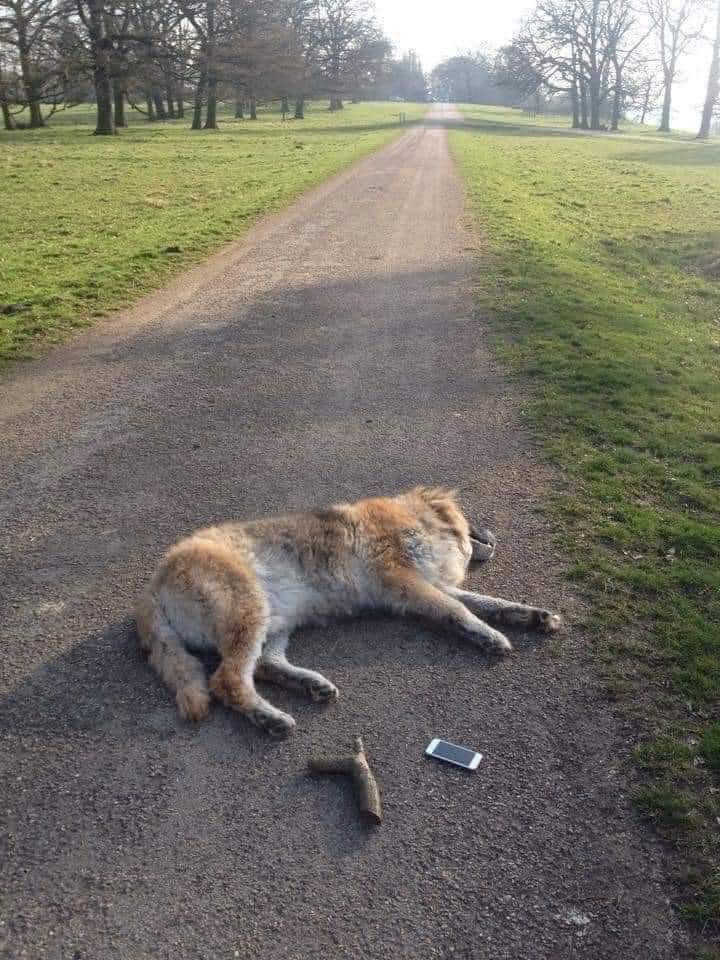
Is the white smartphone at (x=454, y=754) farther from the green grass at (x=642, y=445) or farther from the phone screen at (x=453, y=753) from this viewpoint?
the green grass at (x=642, y=445)

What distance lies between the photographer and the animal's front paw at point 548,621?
5062 mm

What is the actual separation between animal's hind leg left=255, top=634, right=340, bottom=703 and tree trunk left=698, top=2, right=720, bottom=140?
7544 centimetres

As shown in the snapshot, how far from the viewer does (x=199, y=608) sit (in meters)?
4.56

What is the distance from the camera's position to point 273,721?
417cm

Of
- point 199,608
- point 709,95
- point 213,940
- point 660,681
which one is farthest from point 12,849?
point 709,95

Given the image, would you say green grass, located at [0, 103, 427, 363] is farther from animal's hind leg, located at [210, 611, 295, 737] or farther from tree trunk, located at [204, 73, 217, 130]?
animal's hind leg, located at [210, 611, 295, 737]

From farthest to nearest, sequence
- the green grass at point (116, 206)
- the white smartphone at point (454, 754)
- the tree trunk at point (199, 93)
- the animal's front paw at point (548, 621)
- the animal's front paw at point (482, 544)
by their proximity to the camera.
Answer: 1. the tree trunk at point (199, 93)
2. the green grass at point (116, 206)
3. the animal's front paw at point (482, 544)
4. the animal's front paw at point (548, 621)
5. the white smartphone at point (454, 754)

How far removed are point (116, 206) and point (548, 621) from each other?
1981 centimetres

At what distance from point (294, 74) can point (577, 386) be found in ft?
172

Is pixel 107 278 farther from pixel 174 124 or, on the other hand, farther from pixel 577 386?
pixel 174 124

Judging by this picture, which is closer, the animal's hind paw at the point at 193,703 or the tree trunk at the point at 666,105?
the animal's hind paw at the point at 193,703

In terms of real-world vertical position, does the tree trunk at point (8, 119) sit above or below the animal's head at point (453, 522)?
above

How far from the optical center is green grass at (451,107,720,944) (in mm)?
4090

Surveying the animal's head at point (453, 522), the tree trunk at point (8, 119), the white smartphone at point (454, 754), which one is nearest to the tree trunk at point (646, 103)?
the tree trunk at point (8, 119)
